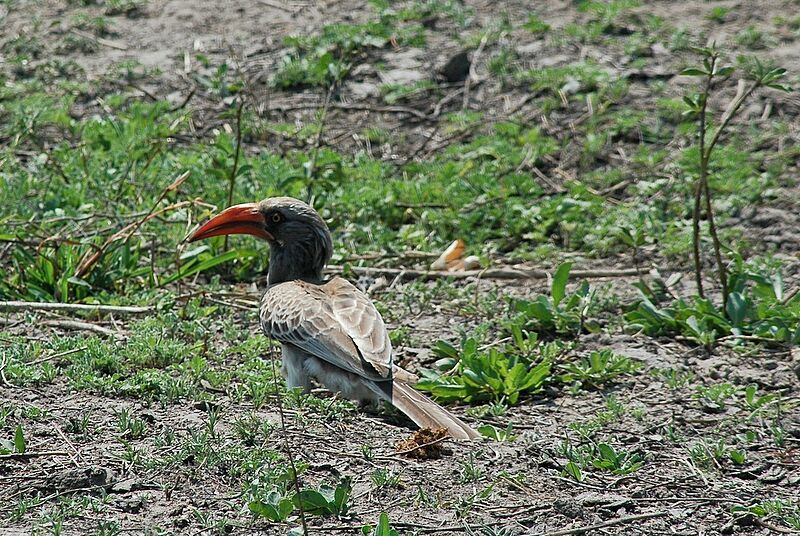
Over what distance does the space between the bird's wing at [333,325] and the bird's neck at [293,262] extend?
0.42m

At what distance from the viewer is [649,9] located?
13.4 metres

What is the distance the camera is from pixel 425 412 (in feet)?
19.0

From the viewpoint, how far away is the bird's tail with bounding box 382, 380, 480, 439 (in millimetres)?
5677

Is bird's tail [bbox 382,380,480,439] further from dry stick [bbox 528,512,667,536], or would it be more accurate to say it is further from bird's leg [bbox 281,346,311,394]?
dry stick [bbox 528,512,667,536]

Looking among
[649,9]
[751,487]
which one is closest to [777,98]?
[649,9]

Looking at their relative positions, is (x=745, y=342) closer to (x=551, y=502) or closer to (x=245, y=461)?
A: (x=551, y=502)

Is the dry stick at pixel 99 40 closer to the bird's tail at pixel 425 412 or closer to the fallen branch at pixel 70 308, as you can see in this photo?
the fallen branch at pixel 70 308

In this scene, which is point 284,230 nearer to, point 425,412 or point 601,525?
point 425,412

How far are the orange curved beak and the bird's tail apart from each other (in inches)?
77.2

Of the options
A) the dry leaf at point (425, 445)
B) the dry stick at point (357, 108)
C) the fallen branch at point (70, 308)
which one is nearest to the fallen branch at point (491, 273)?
the fallen branch at point (70, 308)

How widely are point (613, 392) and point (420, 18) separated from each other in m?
7.82

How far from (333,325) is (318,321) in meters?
0.12

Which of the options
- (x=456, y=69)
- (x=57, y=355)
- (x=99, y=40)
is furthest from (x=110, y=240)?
(x=99, y=40)

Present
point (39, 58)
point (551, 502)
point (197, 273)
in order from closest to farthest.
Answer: point (551, 502), point (197, 273), point (39, 58)
